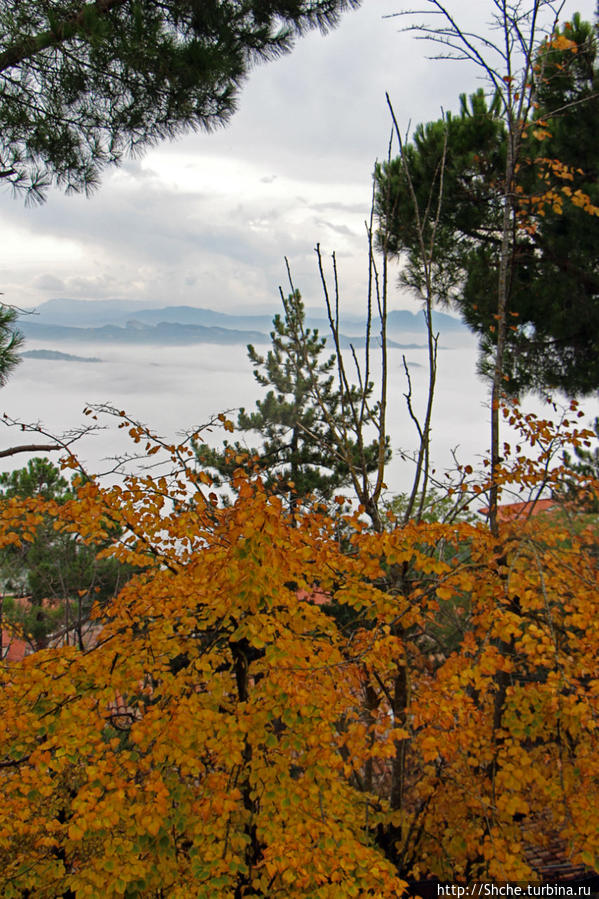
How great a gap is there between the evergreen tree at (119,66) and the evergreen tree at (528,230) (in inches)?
126

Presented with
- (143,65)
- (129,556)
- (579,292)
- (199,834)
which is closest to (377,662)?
(199,834)

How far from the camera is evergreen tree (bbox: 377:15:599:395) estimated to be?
393 inches

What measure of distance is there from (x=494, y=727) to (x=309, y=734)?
2.70 metres

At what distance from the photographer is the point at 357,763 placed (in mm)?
4367

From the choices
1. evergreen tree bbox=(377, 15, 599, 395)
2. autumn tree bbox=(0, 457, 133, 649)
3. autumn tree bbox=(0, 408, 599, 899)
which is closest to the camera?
autumn tree bbox=(0, 408, 599, 899)

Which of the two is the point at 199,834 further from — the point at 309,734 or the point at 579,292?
the point at 579,292

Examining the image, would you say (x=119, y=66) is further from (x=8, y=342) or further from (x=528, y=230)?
(x=528, y=230)

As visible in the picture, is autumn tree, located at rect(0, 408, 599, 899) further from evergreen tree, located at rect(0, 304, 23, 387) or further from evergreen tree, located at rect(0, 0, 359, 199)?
evergreen tree, located at rect(0, 0, 359, 199)

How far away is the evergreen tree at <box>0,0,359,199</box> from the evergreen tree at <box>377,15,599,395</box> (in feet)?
10.5

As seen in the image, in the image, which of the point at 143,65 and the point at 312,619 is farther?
the point at 143,65

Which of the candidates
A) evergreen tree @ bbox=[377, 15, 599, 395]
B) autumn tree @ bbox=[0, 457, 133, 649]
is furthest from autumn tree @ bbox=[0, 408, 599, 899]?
autumn tree @ bbox=[0, 457, 133, 649]

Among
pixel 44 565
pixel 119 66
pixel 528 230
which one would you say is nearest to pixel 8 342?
pixel 119 66

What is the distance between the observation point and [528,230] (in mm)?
9805

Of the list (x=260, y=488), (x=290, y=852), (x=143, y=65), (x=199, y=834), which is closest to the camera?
(x=290, y=852)
